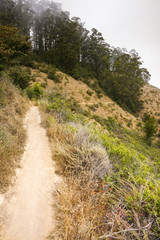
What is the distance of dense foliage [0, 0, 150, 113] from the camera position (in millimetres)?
24344

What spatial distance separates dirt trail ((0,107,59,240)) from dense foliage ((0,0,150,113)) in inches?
887

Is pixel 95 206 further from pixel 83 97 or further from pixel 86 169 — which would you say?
pixel 83 97

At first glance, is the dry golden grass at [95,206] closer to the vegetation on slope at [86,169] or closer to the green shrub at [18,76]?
the vegetation on slope at [86,169]

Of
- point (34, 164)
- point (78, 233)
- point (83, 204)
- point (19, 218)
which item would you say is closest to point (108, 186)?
point (83, 204)

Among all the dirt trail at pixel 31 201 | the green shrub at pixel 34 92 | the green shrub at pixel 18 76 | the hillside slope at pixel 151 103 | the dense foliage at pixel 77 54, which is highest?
the dense foliage at pixel 77 54

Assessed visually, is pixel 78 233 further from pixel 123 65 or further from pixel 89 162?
pixel 123 65

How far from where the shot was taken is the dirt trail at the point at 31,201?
A: 1.86m

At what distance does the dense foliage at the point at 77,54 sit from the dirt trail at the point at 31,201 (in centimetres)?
2252

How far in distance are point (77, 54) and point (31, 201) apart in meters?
30.4

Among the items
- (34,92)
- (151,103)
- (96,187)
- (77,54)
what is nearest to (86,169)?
(96,187)

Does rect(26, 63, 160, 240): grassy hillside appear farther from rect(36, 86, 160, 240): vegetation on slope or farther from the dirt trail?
the dirt trail

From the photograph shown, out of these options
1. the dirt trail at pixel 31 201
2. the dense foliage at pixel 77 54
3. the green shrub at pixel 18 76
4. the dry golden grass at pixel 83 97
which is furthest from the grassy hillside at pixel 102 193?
the dense foliage at pixel 77 54

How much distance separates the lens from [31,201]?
2.30m

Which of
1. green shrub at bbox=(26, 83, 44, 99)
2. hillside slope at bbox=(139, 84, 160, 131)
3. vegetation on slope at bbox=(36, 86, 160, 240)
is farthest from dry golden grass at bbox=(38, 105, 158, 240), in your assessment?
hillside slope at bbox=(139, 84, 160, 131)
